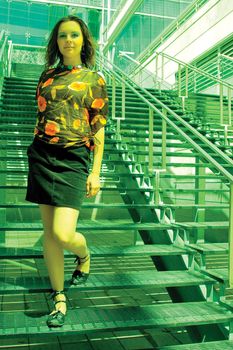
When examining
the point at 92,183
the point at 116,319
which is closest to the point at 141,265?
the point at 116,319

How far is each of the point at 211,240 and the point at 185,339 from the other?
19.6 feet

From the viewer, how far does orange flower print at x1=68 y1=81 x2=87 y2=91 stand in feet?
7.60

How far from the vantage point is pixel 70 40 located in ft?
7.66

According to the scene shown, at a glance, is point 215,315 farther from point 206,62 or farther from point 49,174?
point 206,62

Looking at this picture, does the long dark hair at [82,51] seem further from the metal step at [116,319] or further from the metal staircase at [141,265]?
the metal step at [116,319]

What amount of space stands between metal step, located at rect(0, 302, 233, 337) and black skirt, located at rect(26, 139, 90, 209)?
679 mm

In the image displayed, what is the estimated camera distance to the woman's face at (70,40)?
234 cm

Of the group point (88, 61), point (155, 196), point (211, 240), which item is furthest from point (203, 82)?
point (88, 61)

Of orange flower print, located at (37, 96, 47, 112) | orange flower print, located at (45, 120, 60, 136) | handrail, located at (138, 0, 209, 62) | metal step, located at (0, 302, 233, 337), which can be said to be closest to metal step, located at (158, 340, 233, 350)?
metal step, located at (0, 302, 233, 337)

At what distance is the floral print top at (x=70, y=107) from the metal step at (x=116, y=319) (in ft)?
3.25

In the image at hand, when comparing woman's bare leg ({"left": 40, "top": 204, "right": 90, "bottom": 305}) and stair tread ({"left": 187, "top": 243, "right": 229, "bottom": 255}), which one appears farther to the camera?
stair tread ({"left": 187, "top": 243, "right": 229, "bottom": 255})

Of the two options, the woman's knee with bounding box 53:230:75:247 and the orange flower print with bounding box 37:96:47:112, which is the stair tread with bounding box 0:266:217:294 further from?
the orange flower print with bounding box 37:96:47:112

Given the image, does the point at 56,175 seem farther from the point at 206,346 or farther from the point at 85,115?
the point at 206,346

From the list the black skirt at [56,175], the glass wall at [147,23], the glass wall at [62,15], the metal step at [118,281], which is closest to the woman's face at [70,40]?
the black skirt at [56,175]
